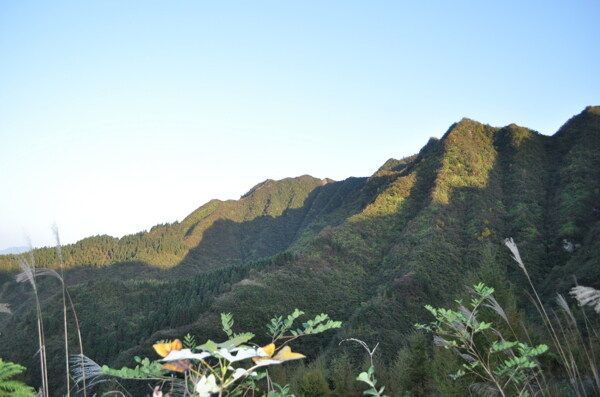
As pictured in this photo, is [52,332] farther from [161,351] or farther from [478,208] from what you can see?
[478,208]

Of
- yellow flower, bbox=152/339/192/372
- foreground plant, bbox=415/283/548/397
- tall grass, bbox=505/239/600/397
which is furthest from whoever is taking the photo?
foreground plant, bbox=415/283/548/397

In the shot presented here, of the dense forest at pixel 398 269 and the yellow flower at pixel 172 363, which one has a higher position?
the yellow flower at pixel 172 363

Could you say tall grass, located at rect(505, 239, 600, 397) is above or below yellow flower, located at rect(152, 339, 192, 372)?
below

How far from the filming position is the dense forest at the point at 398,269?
101ft

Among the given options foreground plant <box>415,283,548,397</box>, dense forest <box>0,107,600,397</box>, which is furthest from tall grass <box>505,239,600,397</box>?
dense forest <box>0,107,600,397</box>

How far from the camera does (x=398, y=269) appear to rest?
43469 millimetres

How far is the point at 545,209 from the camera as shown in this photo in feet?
155

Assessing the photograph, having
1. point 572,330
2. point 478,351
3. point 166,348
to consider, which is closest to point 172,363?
point 166,348

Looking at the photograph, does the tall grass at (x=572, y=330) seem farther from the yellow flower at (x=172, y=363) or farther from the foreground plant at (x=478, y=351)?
the yellow flower at (x=172, y=363)

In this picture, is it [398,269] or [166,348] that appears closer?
[166,348]

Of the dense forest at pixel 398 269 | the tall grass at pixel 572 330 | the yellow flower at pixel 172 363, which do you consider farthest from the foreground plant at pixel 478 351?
the dense forest at pixel 398 269

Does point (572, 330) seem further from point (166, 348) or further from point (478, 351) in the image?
point (166, 348)

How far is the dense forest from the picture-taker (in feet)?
101

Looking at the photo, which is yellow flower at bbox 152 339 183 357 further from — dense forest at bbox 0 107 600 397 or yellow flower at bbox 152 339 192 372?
dense forest at bbox 0 107 600 397
